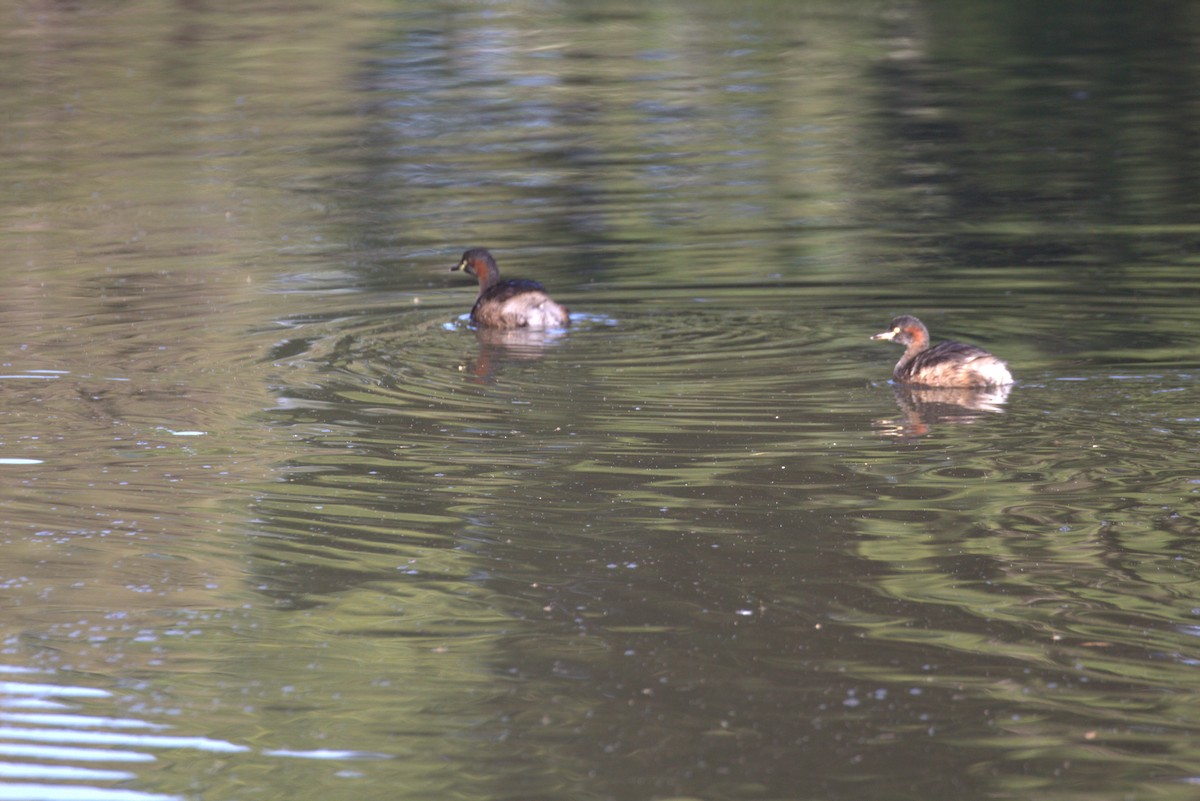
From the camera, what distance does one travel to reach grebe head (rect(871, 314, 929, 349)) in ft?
33.2

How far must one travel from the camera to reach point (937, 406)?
926 centimetres

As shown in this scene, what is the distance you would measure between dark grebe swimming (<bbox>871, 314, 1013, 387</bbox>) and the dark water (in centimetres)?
12

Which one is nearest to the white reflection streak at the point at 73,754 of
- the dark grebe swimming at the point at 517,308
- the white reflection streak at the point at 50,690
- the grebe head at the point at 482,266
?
the white reflection streak at the point at 50,690

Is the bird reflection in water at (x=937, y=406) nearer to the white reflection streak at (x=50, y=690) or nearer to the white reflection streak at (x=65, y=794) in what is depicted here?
the white reflection streak at (x=50, y=690)

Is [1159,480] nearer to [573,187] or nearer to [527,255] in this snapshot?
[527,255]

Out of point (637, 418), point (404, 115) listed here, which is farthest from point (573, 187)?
point (637, 418)

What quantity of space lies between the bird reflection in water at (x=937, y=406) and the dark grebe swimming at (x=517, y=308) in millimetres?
2596

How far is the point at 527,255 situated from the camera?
14.6 meters

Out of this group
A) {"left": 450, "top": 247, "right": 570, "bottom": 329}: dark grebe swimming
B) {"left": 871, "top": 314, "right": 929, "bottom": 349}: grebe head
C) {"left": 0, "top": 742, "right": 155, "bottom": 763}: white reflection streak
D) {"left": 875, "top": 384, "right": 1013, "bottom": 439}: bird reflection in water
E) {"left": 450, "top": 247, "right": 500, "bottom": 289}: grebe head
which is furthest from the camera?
{"left": 450, "top": 247, "right": 500, "bottom": 289}: grebe head

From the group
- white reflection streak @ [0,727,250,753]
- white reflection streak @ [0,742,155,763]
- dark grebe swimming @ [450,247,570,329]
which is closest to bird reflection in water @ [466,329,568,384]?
dark grebe swimming @ [450,247,570,329]

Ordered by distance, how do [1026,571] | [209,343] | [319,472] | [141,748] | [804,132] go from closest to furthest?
[141,748]
[1026,571]
[319,472]
[209,343]
[804,132]

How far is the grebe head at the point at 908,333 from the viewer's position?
33.2 feet

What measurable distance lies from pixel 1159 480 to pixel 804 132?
44.2ft

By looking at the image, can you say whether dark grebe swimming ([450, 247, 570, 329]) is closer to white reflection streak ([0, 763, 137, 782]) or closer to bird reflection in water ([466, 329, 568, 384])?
bird reflection in water ([466, 329, 568, 384])
